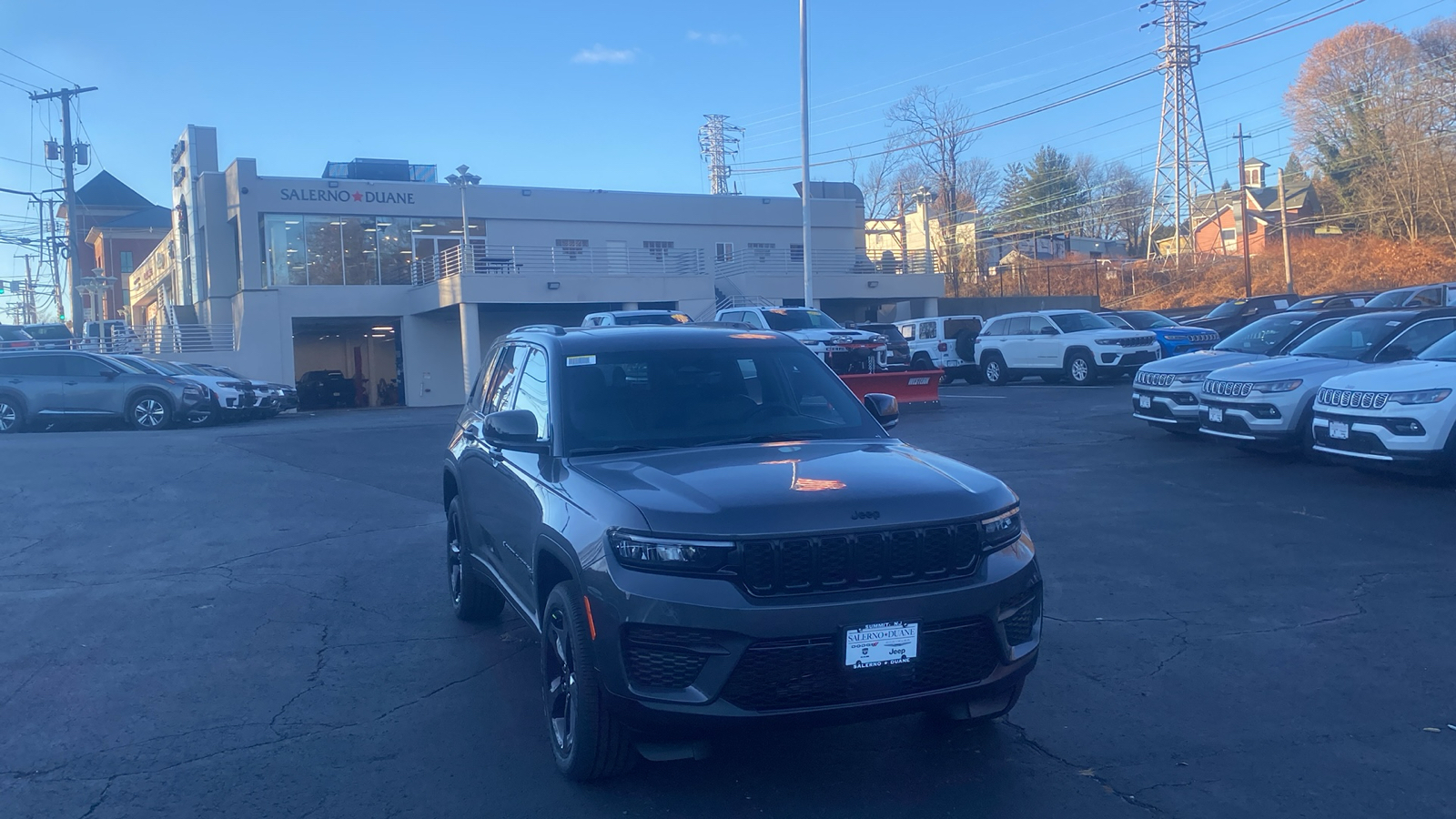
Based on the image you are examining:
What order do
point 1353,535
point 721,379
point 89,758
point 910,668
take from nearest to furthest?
point 910,668 → point 89,758 → point 721,379 → point 1353,535

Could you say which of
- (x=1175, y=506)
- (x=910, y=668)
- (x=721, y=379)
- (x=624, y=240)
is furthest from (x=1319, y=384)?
(x=624, y=240)

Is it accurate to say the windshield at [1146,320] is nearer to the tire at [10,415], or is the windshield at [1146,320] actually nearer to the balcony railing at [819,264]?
the balcony railing at [819,264]

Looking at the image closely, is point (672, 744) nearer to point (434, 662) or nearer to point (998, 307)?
point (434, 662)

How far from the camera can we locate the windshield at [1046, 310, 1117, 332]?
2500 cm

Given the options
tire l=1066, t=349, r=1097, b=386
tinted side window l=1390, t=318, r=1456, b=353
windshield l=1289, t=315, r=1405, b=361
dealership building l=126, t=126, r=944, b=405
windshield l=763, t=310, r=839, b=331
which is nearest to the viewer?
tinted side window l=1390, t=318, r=1456, b=353

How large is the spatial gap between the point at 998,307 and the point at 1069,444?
35977 millimetres

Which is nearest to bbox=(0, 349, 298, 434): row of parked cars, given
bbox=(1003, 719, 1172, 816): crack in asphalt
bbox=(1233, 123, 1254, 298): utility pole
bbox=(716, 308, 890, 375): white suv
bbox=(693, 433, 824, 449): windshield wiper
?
bbox=(716, 308, 890, 375): white suv

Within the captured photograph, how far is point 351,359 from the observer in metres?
48.0

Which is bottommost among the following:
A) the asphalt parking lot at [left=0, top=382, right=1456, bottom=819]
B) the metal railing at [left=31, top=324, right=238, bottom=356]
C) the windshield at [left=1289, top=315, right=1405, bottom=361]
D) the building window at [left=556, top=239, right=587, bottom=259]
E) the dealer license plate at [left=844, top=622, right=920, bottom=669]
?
the asphalt parking lot at [left=0, top=382, right=1456, bottom=819]

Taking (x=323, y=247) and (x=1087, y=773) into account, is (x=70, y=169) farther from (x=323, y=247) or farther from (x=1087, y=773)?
(x=1087, y=773)

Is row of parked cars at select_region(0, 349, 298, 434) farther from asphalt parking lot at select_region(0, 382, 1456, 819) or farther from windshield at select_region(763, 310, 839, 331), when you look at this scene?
asphalt parking lot at select_region(0, 382, 1456, 819)

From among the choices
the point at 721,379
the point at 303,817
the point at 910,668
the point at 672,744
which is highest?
the point at 721,379

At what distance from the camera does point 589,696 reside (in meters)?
4.02

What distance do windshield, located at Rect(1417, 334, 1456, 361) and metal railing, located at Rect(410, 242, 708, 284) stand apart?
93.8 feet
